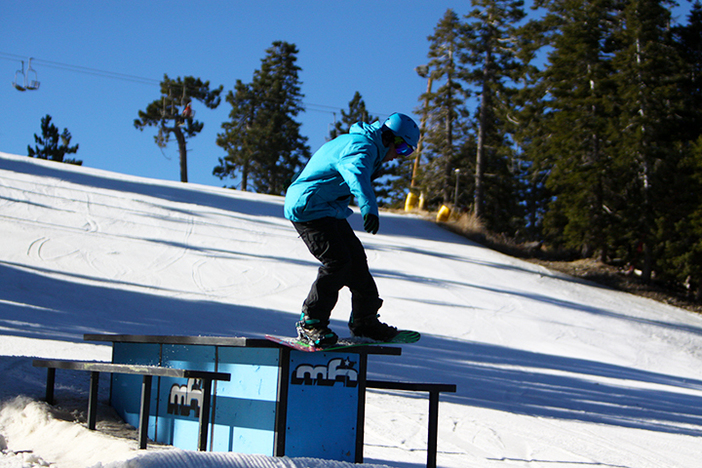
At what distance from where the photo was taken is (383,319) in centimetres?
1153

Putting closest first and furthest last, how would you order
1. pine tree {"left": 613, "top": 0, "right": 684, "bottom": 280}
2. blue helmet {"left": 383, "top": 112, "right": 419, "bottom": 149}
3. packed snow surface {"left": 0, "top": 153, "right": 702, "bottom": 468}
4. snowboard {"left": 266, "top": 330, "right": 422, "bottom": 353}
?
1. snowboard {"left": 266, "top": 330, "right": 422, "bottom": 353}
2. blue helmet {"left": 383, "top": 112, "right": 419, "bottom": 149}
3. packed snow surface {"left": 0, "top": 153, "right": 702, "bottom": 468}
4. pine tree {"left": 613, "top": 0, "right": 684, "bottom": 280}

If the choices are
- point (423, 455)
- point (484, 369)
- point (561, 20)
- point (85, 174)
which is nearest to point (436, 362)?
point (484, 369)

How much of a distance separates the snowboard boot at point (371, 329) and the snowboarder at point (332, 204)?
31 centimetres

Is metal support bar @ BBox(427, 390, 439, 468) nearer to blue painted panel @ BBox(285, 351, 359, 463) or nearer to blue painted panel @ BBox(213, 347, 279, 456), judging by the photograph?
blue painted panel @ BBox(285, 351, 359, 463)

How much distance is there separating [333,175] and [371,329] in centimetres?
110

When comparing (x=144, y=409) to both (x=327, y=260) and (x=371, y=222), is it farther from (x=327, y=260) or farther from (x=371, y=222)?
(x=371, y=222)

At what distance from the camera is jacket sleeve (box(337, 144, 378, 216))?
3.55m

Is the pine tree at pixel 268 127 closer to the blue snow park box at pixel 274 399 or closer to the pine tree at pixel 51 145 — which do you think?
the pine tree at pixel 51 145

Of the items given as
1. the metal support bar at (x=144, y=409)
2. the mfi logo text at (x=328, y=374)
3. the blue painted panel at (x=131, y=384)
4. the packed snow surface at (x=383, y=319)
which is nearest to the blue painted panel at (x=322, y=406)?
the mfi logo text at (x=328, y=374)

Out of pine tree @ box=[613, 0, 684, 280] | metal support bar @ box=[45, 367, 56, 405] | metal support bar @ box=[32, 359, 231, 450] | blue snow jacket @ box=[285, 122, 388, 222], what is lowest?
metal support bar @ box=[45, 367, 56, 405]

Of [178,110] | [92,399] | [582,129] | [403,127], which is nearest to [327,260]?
[403,127]

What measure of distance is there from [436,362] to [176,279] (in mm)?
5988

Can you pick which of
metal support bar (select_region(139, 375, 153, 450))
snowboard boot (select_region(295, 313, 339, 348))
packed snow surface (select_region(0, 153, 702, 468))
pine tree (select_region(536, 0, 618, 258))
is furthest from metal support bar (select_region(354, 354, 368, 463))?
pine tree (select_region(536, 0, 618, 258))

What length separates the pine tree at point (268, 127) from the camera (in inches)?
1896
